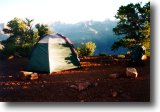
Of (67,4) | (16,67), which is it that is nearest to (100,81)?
(67,4)

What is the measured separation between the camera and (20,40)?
256 inches

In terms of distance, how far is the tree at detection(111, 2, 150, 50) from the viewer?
530cm

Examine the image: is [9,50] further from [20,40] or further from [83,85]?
[83,85]

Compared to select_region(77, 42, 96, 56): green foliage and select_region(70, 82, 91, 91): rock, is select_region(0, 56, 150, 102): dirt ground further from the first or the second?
select_region(77, 42, 96, 56): green foliage

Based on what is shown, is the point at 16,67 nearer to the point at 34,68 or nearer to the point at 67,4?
the point at 34,68

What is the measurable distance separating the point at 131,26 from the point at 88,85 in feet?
4.11

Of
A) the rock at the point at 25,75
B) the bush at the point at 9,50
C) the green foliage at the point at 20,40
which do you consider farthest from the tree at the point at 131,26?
the bush at the point at 9,50

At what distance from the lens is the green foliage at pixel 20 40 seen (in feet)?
20.6

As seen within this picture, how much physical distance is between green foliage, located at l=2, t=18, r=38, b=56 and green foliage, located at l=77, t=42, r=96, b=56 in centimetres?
91

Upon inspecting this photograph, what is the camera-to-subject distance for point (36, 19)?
5.89 meters

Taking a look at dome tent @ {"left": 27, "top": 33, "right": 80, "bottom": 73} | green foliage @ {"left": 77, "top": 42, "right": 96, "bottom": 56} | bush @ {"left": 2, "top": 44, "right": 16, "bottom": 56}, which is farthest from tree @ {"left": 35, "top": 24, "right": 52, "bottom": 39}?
green foliage @ {"left": 77, "top": 42, "right": 96, "bottom": 56}

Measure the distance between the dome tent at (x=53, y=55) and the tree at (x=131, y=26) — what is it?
0.96 m

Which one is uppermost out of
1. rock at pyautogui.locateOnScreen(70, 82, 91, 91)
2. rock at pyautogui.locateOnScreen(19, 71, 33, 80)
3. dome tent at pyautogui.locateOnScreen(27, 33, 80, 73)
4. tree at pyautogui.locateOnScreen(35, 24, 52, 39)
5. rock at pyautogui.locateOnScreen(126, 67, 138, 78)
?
tree at pyautogui.locateOnScreen(35, 24, 52, 39)

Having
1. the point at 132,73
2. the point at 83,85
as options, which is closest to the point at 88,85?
the point at 83,85
